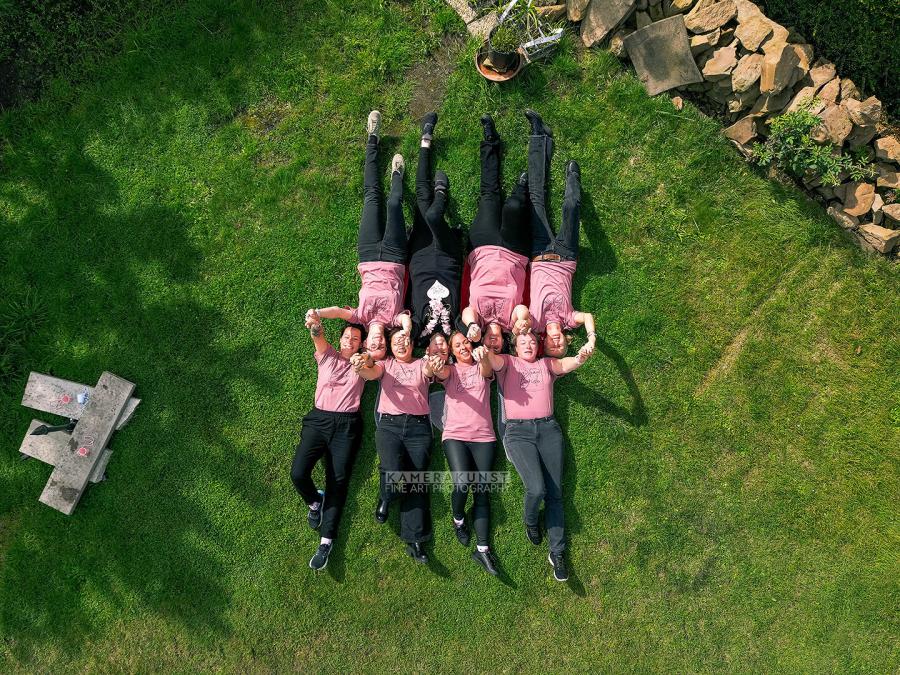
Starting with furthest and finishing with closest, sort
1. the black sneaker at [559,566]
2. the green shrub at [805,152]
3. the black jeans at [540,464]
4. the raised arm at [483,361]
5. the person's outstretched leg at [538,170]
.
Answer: the person's outstretched leg at [538,170] < the black sneaker at [559,566] < the black jeans at [540,464] < the green shrub at [805,152] < the raised arm at [483,361]

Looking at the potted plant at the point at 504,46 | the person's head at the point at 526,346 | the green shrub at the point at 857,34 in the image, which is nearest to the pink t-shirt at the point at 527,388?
the person's head at the point at 526,346

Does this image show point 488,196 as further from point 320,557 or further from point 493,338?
point 320,557

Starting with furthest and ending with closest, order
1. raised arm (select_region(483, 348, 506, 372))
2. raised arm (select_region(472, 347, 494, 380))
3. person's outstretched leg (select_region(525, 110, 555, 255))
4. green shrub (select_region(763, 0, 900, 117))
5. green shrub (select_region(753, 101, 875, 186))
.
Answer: person's outstretched leg (select_region(525, 110, 555, 255)) < raised arm (select_region(483, 348, 506, 372)) < green shrub (select_region(753, 101, 875, 186)) < raised arm (select_region(472, 347, 494, 380)) < green shrub (select_region(763, 0, 900, 117))

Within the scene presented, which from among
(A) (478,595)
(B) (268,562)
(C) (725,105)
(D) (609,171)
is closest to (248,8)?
(D) (609,171)

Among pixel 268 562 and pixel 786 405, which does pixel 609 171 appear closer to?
pixel 786 405

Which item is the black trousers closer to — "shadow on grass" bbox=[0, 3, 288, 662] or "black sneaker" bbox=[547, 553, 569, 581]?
"shadow on grass" bbox=[0, 3, 288, 662]

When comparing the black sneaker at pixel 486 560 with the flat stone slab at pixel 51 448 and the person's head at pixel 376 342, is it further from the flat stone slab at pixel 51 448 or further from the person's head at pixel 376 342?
the flat stone slab at pixel 51 448

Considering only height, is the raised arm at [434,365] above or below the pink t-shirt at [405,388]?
above

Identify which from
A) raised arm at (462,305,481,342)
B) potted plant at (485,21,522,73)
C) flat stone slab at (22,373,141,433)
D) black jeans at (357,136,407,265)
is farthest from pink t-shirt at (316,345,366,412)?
potted plant at (485,21,522,73)
